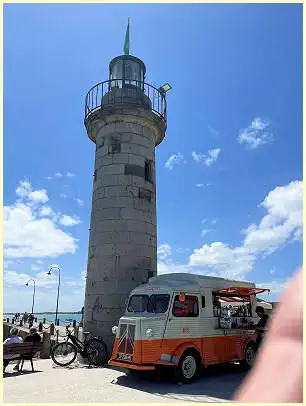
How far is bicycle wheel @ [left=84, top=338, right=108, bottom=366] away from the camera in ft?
49.1

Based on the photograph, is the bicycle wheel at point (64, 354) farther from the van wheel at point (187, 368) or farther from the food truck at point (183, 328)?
the van wheel at point (187, 368)

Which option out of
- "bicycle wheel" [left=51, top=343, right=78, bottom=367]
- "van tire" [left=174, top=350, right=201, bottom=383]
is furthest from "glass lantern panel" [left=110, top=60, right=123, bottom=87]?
"van tire" [left=174, top=350, right=201, bottom=383]

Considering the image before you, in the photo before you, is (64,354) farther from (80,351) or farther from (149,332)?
(149,332)

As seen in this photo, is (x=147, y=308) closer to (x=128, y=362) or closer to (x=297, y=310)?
(x=128, y=362)

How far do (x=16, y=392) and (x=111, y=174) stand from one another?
411 inches

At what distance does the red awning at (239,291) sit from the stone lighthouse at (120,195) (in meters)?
4.35

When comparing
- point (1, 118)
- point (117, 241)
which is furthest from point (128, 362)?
point (1, 118)

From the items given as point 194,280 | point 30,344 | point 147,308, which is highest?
point 194,280

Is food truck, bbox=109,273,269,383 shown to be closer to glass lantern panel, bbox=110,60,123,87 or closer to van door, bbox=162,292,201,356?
van door, bbox=162,292,201,356

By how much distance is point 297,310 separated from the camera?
114 centimetres

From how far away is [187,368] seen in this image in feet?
38.2

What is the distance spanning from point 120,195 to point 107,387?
898 centimetres

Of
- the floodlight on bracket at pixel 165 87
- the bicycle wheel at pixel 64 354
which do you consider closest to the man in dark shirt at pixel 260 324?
the bicycle wheel at pixel 64 354

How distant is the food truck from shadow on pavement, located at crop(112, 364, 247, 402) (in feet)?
1.48
